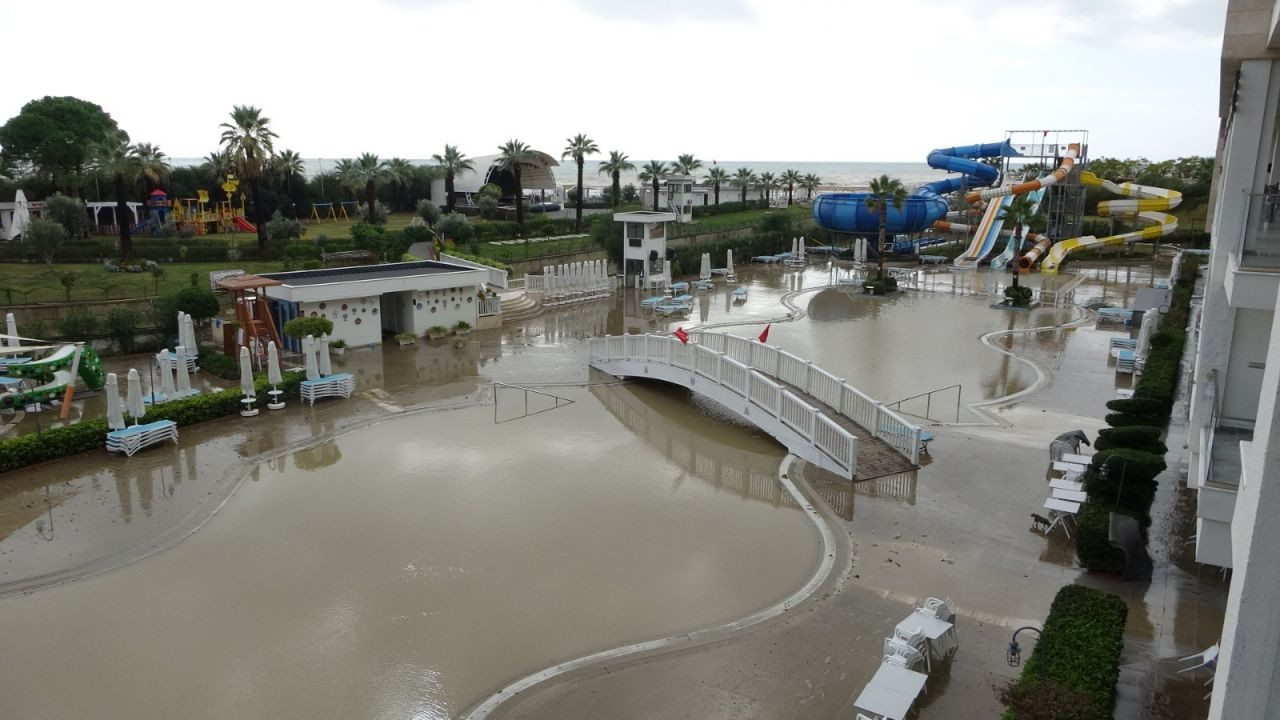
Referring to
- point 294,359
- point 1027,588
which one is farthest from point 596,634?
point 294,359

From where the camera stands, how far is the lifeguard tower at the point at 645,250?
4284cm

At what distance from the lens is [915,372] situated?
85.5 feet

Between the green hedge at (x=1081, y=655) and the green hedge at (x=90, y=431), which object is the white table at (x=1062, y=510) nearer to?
the green hedge at (x=1081, y=655)

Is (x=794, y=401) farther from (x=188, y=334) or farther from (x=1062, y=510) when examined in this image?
(x=188, y=334)

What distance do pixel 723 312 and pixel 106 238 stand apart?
3216cm

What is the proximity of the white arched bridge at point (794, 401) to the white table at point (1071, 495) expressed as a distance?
3.11 meters

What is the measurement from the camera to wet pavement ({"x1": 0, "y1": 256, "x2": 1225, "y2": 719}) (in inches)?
425

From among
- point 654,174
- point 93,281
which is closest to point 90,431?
point 93,281

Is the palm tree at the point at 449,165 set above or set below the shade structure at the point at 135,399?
above

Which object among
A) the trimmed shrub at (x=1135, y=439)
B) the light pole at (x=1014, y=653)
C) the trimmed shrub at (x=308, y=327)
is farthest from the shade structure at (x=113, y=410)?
the trimmed shrub at (x=1135, y=439)

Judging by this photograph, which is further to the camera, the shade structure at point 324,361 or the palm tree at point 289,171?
the palm tree at point 289,171

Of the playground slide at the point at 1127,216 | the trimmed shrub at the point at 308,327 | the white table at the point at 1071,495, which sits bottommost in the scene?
the white table at the point at 1071,495

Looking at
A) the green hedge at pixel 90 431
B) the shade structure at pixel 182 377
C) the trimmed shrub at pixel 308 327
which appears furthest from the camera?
the trimmed shrub at pixel 308 327

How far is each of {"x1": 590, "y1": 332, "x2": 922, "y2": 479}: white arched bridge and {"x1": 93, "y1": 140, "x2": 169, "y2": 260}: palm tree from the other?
29681 millimetres
